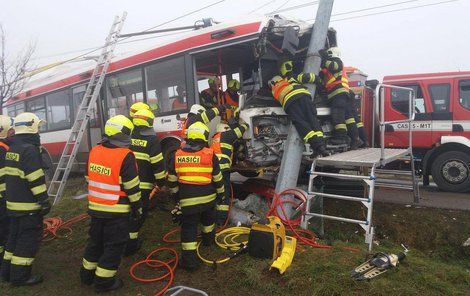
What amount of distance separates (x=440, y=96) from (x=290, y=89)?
4.65 metres

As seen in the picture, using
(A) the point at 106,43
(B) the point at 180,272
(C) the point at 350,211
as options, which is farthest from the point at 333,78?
(A) the point at 106,43

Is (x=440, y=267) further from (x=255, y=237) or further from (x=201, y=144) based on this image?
(x=201, y=144)

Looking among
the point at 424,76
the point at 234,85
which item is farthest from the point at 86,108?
the point at 424,76

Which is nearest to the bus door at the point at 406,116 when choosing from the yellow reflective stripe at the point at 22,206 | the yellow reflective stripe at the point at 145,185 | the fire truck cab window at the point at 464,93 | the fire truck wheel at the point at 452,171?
the fire truck wheel at the point at 452,171

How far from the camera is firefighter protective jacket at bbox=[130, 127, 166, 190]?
15.7 feet

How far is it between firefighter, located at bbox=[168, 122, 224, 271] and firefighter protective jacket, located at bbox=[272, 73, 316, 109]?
69.0 inches

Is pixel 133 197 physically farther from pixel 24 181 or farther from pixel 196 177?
pixel 24 181

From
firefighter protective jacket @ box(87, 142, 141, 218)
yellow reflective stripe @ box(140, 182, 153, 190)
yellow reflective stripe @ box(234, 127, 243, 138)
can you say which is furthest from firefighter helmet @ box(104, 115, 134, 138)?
yellow reflective stripe @ box(234, 127, 243, 138)

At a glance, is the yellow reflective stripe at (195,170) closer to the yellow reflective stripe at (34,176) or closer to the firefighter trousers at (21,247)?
the yellow reflective stripe at (34,176)

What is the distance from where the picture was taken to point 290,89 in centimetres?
554

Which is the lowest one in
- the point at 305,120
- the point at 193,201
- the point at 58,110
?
the point at 193,201

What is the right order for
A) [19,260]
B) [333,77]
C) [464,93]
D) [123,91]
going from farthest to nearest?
[464,93]
[123,91]
[333,77]
[19,260]

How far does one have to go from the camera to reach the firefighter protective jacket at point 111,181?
3688mm

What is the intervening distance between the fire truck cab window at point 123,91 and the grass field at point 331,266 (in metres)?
2.63
